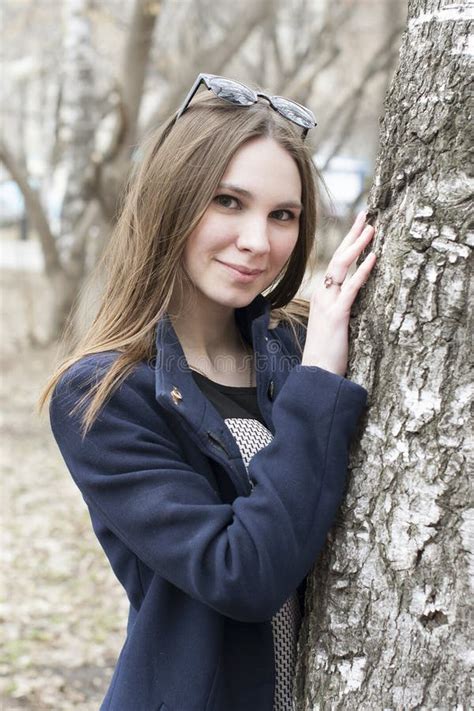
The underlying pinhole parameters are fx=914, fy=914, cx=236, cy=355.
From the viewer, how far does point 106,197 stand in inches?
340

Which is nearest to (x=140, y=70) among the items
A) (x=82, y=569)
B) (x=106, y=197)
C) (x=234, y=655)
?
(x=106, y=197)

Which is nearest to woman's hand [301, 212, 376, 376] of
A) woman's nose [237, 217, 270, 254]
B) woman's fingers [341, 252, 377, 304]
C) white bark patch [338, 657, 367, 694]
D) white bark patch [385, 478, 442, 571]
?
woman's fingers [341, 252, 377, 304]

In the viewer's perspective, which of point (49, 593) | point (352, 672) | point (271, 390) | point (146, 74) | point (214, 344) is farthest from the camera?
point (146, 74)

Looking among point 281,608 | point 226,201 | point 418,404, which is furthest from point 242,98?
point 281,608

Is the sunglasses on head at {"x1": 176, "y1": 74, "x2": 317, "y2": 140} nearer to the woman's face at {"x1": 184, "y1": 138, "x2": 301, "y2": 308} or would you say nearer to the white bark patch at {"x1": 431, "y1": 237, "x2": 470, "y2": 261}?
the woman's face at {"x1": 184, "y1": 138, "x2": 301, "y2": 308}

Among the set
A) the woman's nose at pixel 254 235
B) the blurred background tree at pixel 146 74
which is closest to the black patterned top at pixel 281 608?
the woman's nose at pixel 254 235

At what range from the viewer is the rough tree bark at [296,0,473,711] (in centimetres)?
156

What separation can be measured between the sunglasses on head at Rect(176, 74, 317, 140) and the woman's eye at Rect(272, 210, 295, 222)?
219 mm

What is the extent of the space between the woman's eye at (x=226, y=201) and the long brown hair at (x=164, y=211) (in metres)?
0.04

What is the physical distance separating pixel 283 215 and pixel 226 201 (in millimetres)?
142

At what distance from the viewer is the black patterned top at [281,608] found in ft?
6.20

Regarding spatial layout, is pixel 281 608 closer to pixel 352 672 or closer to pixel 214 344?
pixel 352 672

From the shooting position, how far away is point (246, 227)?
1.87 m

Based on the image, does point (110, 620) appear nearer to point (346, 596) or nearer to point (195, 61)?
point (346, 596)
